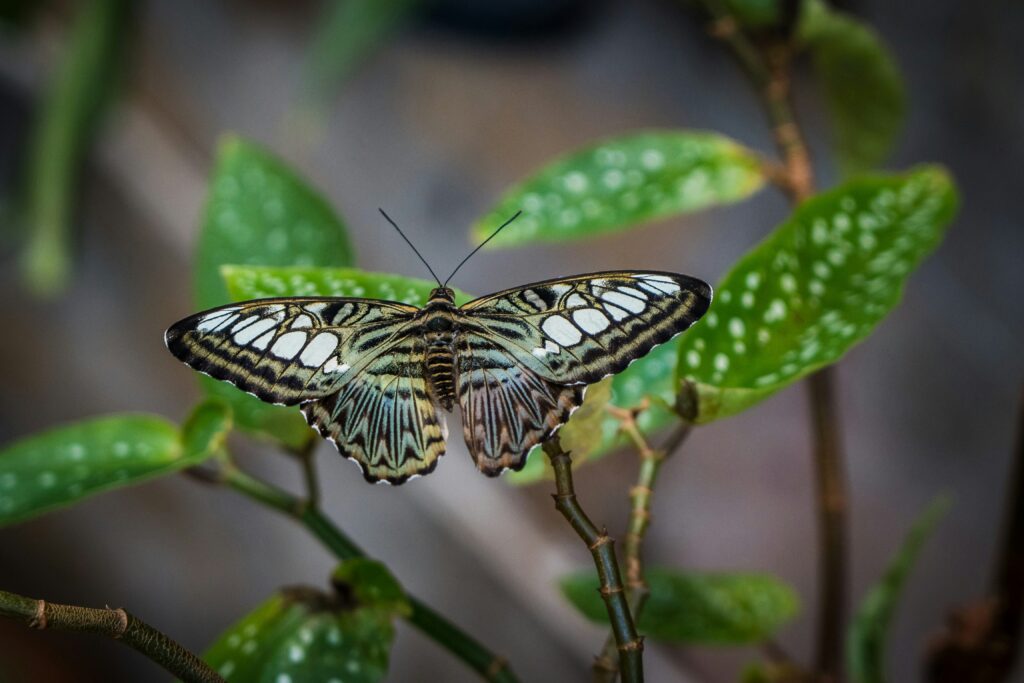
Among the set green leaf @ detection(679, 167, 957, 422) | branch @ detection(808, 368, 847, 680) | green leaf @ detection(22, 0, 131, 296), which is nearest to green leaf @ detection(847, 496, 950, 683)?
branch @ detection(808, 368, 847, 680)

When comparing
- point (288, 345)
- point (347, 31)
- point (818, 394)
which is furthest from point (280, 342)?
point (347, 31)

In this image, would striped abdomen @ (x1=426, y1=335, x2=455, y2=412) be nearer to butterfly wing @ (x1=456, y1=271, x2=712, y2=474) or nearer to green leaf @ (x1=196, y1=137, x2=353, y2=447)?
butterfly wing @ (x1=456, y1=271, x2=712, y2=474)

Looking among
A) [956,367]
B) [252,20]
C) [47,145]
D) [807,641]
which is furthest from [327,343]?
[252,20]

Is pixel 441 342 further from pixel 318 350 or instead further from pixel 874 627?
pixel 874 627

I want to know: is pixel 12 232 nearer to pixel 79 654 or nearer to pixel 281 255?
pixel 79 654

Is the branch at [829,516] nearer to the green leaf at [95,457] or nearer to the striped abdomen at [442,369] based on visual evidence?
the striped abdomen at [442,369]
